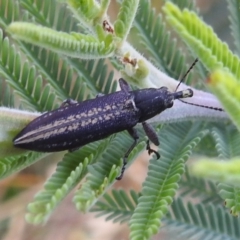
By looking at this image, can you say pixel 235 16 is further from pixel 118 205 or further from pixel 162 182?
pixel 118 205

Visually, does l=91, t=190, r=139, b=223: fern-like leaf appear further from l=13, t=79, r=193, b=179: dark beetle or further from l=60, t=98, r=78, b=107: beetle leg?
l=60, t=98, r=78, b=107: beetle leg

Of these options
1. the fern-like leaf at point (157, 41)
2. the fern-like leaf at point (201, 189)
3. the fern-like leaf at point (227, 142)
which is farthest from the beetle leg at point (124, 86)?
the fern-like leaf at point (201, 189)

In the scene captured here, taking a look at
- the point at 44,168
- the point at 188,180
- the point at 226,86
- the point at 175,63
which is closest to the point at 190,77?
the point at 175,63

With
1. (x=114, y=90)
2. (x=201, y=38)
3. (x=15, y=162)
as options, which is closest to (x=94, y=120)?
(x=114, y=90)

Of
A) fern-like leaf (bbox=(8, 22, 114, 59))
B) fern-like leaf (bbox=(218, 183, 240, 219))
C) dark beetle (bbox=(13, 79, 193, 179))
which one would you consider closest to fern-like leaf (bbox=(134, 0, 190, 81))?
dark beetle (bbox=(13, 79, 193, 179))

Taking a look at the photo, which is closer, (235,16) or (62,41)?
(62,41)

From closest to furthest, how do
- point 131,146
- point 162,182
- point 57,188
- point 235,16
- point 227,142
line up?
point 57,188, point 162,182, point 131,146, point 227,142, point 235,16

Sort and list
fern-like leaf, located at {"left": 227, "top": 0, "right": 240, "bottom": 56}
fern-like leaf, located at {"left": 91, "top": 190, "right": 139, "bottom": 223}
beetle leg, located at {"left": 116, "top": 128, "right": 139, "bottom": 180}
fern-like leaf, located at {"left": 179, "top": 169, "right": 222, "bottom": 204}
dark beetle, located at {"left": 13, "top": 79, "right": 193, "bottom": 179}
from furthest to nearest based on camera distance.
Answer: fern-like leaf, located at {"left": 179, "top": 169, "right": 222, "bottom": 204}, fern-like leaf, located at {"left": 91, "top": 190, "right": 139, "bottom": 223}, fern-like leaf, located at {"left": 227, "top": 0, "right": 240, "bottom": 56}, dark beetle, located at {"left": 13, "top": 79, "right": 193, "bottom": 179}, beetle leg, located at {"left": 116, "top": 128, "right": 139, "bottom": 180}
